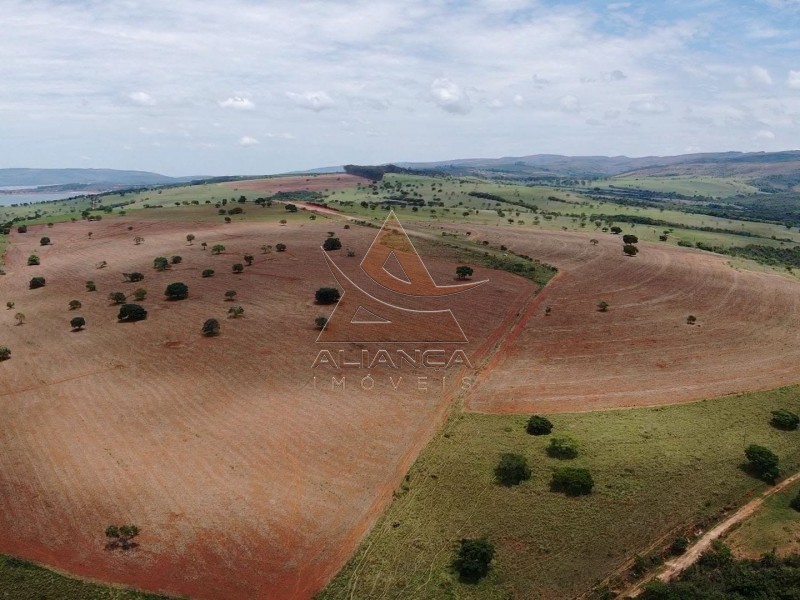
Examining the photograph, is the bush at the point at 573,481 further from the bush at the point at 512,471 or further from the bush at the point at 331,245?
the bush at the point at 331,245

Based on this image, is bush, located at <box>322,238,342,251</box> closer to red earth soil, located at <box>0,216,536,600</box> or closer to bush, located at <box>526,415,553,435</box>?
red earth soil, located at <box>0,216,536,600</box>

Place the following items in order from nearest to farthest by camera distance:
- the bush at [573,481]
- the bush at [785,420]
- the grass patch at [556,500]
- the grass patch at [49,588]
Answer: the grass patch at [49,588] < the grass patch at [556,500] < the bush at [573,481] < the bush at [785,420]

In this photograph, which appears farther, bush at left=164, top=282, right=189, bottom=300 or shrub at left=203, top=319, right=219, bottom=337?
bush at left=164, top=282, right=189, bottom=300

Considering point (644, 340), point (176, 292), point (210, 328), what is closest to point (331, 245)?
point (176, 292)

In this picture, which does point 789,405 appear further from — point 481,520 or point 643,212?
point 643,212

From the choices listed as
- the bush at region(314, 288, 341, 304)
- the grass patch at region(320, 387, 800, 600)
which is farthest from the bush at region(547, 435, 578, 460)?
the bush at region(314, 288, 341, 304)

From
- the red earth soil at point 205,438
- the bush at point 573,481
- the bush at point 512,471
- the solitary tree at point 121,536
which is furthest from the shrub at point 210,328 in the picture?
the bush at point 573,481
